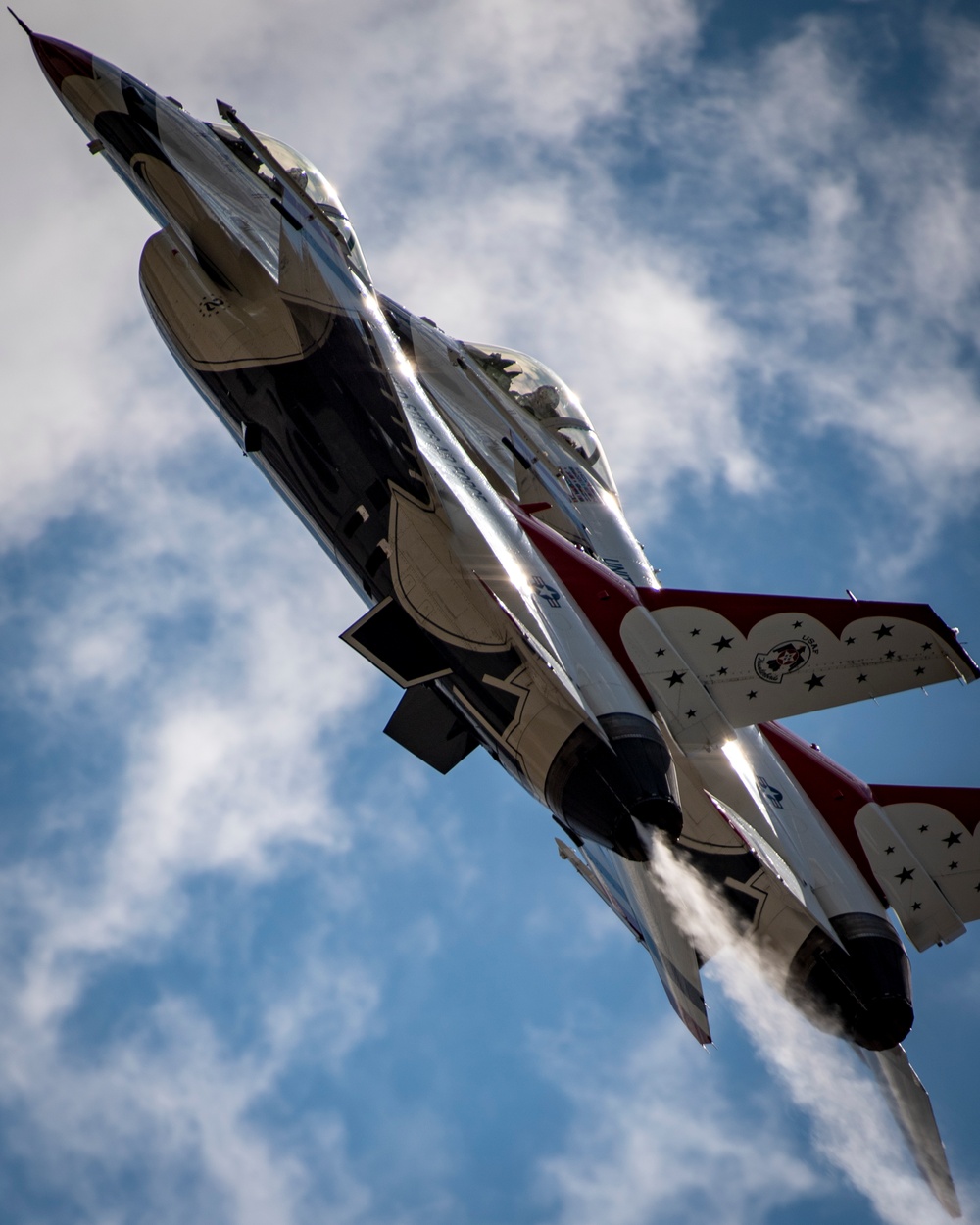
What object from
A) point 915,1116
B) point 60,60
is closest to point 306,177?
point 60,60

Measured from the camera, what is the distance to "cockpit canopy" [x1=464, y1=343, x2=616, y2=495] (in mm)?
27438

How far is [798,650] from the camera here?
59.7 ft

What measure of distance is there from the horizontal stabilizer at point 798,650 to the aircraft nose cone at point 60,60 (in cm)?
1265

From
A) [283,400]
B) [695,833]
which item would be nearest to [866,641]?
[695,833]

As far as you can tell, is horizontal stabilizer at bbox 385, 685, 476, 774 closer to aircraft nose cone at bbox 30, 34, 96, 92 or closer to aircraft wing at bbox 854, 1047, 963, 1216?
aircraft wing at bbox 854, 1047, 963, 1216

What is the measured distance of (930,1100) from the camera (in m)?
18.2

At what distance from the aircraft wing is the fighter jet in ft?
0.10

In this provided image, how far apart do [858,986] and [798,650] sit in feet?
13.8

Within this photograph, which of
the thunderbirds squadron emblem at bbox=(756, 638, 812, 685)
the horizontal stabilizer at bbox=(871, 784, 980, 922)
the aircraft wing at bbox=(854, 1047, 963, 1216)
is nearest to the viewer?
the aircraft wing at bbox=(854, 1047, 963, 1216)

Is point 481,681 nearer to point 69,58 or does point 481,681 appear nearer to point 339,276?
point 339,276

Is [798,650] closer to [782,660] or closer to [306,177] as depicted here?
[782,660]

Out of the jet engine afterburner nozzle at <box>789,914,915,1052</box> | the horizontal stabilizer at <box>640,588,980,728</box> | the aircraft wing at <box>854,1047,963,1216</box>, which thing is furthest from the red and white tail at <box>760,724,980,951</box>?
the horizontal stabilizer at <box>640,588,980,728</box>

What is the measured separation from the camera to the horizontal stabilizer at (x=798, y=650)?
17.8 m

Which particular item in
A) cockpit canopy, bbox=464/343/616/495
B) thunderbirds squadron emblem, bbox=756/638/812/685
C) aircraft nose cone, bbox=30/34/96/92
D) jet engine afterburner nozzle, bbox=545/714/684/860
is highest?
cockpit canopy, bbox=464/343/616/495
